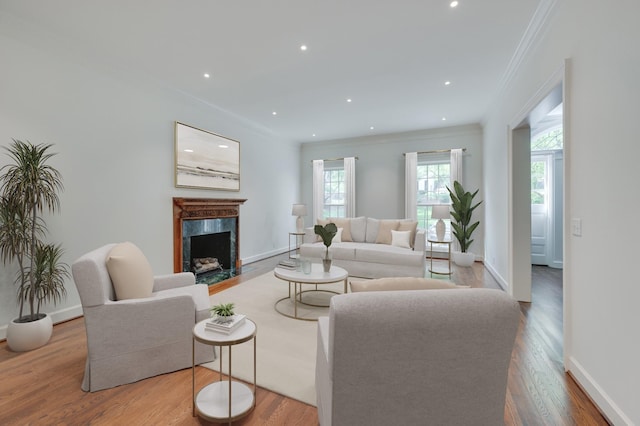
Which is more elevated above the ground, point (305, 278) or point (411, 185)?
point (411, 185)

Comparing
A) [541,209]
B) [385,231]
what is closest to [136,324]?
[385,231]

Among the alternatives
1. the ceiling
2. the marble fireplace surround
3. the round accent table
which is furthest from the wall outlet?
the marble fireplace surround

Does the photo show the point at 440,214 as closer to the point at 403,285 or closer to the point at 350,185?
the point at 350,185

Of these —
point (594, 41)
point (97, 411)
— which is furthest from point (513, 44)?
point (97, 411)

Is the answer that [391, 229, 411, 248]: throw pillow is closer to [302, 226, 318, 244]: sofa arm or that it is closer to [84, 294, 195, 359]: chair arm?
[302, 226, 318, 244]: sofa arm

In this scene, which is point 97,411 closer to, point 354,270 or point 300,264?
point 300,264

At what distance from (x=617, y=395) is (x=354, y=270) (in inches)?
130

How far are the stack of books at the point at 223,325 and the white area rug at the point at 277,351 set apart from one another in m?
0.58

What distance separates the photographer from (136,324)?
6.36 feet

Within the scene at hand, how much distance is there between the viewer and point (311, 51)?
3.12 m

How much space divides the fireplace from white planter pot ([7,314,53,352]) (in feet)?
5.66

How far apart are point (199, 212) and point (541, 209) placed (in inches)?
255

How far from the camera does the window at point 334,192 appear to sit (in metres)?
7.34

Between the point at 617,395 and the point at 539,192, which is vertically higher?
the point at 539,192
